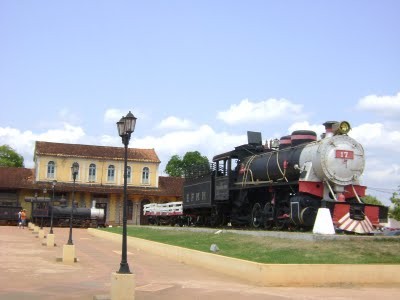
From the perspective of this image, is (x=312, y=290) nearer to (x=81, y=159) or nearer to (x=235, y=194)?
(x=235, y=194)

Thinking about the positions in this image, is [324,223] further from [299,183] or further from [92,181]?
[92,181]

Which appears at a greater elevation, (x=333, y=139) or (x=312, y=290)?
(x=333, y=139)

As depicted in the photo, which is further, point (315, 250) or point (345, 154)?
point (345, 154)

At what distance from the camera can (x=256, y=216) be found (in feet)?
69.9

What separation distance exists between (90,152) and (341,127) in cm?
4227

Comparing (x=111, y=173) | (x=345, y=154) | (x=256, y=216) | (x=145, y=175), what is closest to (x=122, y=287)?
(x=345, y=154)

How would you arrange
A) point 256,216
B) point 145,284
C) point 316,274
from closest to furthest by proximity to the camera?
point 316,274 < point 145,284 < point 256,216

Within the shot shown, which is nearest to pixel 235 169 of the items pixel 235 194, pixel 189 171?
pixel 235 194

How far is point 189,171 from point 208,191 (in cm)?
434

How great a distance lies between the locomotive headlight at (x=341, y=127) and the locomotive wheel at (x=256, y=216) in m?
4.63

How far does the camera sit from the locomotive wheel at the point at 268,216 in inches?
776

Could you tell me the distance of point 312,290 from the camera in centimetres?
1194

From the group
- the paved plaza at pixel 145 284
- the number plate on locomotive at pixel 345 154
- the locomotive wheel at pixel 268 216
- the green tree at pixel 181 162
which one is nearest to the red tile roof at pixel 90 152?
the green tree at pixel 181 162

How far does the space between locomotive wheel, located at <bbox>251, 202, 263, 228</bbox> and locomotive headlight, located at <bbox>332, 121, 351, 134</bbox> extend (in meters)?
4.63
